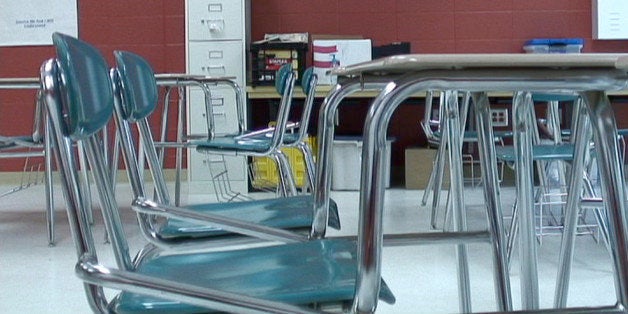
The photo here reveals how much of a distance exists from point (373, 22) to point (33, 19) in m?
2.63

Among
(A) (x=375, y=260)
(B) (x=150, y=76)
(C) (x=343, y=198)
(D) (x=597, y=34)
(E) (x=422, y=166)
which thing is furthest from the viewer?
(D) (x=597, y=34)

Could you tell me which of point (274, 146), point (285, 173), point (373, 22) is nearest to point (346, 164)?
point (373, 22)

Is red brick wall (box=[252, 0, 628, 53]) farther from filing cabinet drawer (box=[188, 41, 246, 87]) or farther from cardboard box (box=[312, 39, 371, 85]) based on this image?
filing cabinet drawer (box=[188, 41, 246, 87])

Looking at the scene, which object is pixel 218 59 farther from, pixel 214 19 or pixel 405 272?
pixel 405 272

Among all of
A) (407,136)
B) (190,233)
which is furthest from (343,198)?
(190,233)

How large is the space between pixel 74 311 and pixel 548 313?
5.29ft

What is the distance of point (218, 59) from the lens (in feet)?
16.5

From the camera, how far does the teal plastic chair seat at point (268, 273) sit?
36.8 inches

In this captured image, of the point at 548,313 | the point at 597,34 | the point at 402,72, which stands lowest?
the point at 548,313

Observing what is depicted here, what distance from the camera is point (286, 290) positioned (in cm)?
97

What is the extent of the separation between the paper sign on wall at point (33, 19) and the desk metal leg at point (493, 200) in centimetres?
489

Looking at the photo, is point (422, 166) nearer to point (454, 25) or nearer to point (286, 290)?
point (454, 25)

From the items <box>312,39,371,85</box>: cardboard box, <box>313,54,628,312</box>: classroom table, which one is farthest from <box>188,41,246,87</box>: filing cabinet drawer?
<box>313,54,628,312</box>: classroom table

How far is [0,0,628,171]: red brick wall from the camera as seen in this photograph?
5.63 metres
